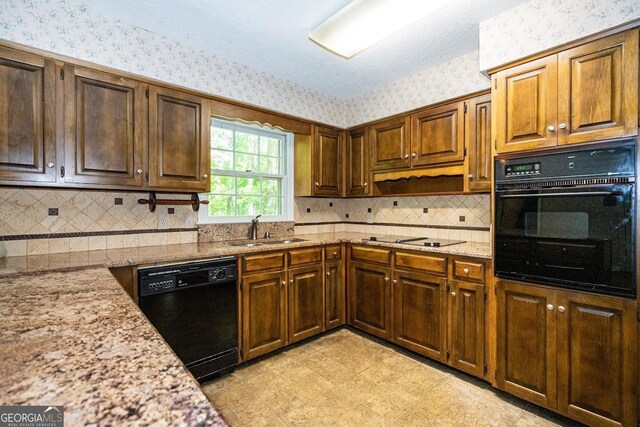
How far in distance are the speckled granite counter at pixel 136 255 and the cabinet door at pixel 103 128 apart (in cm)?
51

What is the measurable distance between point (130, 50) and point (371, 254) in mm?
2517

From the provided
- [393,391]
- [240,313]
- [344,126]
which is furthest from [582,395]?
[344,126]

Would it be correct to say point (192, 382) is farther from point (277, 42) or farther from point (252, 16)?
point (277, 42)

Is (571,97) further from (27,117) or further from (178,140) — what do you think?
(27,117)

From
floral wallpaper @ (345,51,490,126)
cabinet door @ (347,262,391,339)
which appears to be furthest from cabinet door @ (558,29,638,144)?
cabinet door @ (347,262,391,339)

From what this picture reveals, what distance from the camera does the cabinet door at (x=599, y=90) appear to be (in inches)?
63.7

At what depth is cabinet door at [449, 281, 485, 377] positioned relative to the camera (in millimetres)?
2230

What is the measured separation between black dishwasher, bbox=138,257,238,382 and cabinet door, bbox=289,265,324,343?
1.82 ft

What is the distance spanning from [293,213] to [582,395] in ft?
8.99

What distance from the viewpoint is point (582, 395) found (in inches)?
69.4

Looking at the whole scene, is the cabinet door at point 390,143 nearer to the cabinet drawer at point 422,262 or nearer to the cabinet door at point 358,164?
the cabinet door at point 358,164

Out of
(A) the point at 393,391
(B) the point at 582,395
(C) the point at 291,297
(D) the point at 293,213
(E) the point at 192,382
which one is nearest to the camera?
(E) the point at 192,382

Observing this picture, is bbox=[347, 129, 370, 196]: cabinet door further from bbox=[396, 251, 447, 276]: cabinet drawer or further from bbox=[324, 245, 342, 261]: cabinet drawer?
bbox=[396, 251, 447, 276]: cabinet drawer

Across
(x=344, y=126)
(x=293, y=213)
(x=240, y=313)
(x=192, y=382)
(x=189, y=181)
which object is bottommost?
(x=240, y=313)
